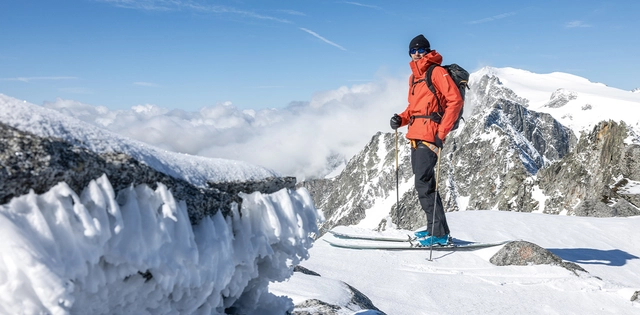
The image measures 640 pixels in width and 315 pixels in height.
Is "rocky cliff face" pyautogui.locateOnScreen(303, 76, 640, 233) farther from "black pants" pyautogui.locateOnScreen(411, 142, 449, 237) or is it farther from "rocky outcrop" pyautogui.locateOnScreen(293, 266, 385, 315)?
"rocky outcrop" pyautogui.locateOnScreen(293, 266, 385, 315)

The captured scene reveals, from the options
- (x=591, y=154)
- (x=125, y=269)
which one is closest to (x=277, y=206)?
(x=125, y=269)

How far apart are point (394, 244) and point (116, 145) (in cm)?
801

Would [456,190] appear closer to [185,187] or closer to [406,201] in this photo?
[406,201]

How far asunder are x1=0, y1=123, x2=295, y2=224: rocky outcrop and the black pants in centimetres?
561

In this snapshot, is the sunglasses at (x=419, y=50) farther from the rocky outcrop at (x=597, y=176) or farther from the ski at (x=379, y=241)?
the rocky outcrop at (x=597, y=176)

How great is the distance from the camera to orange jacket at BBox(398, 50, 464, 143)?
719 cm

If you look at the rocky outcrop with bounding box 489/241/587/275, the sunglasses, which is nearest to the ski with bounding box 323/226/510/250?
the rocky outcrop with bounding box 489/241/587/275

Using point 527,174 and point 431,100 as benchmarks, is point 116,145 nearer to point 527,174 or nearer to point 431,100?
point 431,100

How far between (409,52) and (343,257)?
397 cm

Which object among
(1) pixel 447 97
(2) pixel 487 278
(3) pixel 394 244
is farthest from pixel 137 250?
(3) pixel 394 244

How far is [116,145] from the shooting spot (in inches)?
96.3

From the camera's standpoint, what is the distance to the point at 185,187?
103 inches

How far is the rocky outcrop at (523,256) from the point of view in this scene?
26.4 feet

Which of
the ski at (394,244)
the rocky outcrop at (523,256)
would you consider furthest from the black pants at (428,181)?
the rocky outcrop at (523,256)
